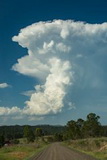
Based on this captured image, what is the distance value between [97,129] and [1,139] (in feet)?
167

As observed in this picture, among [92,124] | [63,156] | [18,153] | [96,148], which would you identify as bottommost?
[63,156]

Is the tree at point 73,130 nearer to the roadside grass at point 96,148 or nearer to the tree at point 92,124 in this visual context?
the tree at point 92,124

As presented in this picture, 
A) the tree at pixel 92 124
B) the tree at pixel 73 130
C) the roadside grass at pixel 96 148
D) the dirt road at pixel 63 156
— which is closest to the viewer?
the dirt road at pixel 63 156

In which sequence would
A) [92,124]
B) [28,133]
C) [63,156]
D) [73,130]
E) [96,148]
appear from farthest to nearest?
[28,133]
[73,130]
[92,124]
[96,148]
[63,156]

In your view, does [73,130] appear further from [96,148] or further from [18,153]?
[18,153]

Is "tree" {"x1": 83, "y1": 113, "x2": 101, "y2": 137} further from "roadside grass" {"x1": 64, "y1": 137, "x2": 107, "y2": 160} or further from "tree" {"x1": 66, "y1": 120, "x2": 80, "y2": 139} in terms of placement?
"roadside grass" {"x1": 64, "y1": 137, "x2": 107, "y2": 160}

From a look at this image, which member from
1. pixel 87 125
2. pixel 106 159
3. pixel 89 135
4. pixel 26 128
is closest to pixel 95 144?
pixel 106 159

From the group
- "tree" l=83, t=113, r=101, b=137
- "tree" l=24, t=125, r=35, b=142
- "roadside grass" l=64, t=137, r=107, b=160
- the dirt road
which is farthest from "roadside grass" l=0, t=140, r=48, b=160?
"tree" l=24, t=125, r=35, b=142

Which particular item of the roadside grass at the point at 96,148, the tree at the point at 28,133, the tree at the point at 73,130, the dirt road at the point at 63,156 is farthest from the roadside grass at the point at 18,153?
the tree at the point at 28,133

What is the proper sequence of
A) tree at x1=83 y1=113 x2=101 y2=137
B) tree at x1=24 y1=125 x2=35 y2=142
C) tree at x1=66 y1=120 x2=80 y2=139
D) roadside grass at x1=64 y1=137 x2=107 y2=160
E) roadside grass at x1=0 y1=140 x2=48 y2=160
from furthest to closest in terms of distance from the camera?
tree at x1=24 y1=125 x2=35 y2=142
tree at x1=66 y1=120 x2=80 y2=139
tree at x1=83 y1=113 x2=101 y2=137
roadside grass at x1=0 y1=140 x2=48 y2=160
roadside grass at x1=64 y1=137 x2=107 y2=160

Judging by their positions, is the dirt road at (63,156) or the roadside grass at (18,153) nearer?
the dirt road at (63,156)

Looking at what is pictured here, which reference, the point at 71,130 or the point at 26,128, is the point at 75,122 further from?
the point at 26,128

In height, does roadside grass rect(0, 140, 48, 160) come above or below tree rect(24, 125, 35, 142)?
below

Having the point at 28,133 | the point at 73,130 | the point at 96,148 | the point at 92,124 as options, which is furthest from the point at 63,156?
the point at 28,133
